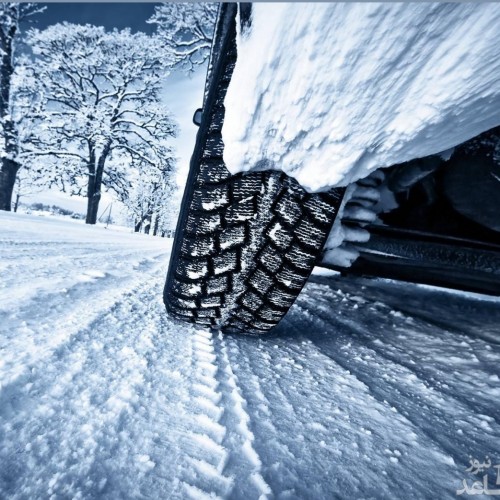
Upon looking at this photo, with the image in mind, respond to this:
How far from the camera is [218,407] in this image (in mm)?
458

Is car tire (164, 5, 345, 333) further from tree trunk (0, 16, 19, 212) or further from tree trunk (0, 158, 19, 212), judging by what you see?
tree trunk (0, 158, 19, 212)

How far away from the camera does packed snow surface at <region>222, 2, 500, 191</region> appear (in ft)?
1.15

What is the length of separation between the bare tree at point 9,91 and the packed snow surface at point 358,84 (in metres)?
9.26

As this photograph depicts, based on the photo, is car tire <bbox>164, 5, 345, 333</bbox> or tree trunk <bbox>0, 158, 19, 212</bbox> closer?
car tire <bbox>164, 5, 345, 333</bbox>

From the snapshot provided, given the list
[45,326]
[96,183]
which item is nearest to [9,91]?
[96,183]

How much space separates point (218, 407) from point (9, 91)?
1003 centimetres

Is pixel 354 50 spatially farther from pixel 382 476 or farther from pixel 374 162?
pixel 382 476

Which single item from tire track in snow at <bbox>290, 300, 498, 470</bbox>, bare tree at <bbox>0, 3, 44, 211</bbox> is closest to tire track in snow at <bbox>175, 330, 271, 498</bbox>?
tire track in snow at <bbox>290, 300, 498, 470</bbox>

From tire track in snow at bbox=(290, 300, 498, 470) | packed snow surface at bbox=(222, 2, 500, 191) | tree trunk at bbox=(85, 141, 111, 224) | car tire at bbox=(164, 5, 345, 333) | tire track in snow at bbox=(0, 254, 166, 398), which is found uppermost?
tree trunk at bbox=(85, 141, 111, 224)

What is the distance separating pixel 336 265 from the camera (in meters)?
0.81

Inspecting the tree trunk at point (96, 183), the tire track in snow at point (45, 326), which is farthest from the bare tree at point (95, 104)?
the tire track in snow at point (45, 326)

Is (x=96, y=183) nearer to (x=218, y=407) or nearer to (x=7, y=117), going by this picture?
(x=7, y=117)

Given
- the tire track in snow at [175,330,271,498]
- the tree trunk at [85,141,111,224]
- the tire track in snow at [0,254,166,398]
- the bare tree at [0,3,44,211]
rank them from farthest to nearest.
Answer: the tree trunk at [85,141,111,224] < the bare tree at [0,3,44,211] < the tire track in snow at [0,254,166,398] < the tire track in snow at [175,330,271,498]

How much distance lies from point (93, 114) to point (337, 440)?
10.4m
